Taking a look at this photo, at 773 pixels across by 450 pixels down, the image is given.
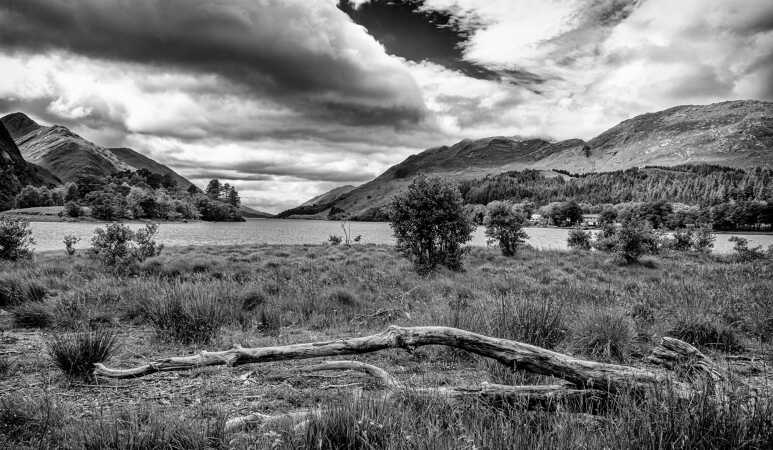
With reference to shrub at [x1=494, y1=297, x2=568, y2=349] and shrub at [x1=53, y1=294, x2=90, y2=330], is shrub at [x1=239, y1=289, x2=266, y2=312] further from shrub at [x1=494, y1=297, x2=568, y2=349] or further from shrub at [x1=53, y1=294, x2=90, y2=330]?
shrub at [x1=494, y1=297, x2=568, y2=349]

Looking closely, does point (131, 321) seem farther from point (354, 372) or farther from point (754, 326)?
point (754, 326)

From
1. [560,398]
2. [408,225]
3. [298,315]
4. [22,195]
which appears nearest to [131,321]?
[298,315]

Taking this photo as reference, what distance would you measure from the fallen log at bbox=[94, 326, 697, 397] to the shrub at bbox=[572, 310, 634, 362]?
67.8 inches

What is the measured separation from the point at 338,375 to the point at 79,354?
3459mm

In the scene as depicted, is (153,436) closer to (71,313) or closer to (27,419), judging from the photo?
(27,419)

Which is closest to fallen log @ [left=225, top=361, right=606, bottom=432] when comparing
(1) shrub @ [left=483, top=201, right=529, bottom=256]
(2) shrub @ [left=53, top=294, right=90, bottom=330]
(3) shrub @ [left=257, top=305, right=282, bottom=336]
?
(3) shrub @ [left=257, top=305, right=282, bottom=336]

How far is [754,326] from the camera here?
7.43m

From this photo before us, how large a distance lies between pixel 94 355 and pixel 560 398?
5.85 metres

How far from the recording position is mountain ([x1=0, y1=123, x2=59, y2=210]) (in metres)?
134

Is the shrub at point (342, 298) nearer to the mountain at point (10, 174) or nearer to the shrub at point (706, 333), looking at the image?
the shrub at point (706, 333)

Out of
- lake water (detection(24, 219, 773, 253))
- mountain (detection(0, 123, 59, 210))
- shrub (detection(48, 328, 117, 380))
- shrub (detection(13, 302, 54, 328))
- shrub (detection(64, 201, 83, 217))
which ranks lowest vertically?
lake water (detection(24, 219, 773, 253))

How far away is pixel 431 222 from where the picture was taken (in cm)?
1919

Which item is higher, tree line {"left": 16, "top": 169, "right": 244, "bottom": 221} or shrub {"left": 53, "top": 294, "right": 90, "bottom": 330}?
tree line {"left": 16, "top": 169, "right": 244, "bottom": 221}

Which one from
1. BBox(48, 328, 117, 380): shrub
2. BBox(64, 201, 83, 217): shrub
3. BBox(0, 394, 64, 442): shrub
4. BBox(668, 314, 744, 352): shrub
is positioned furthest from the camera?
BBox(64, 201, 83, 217): shrub
